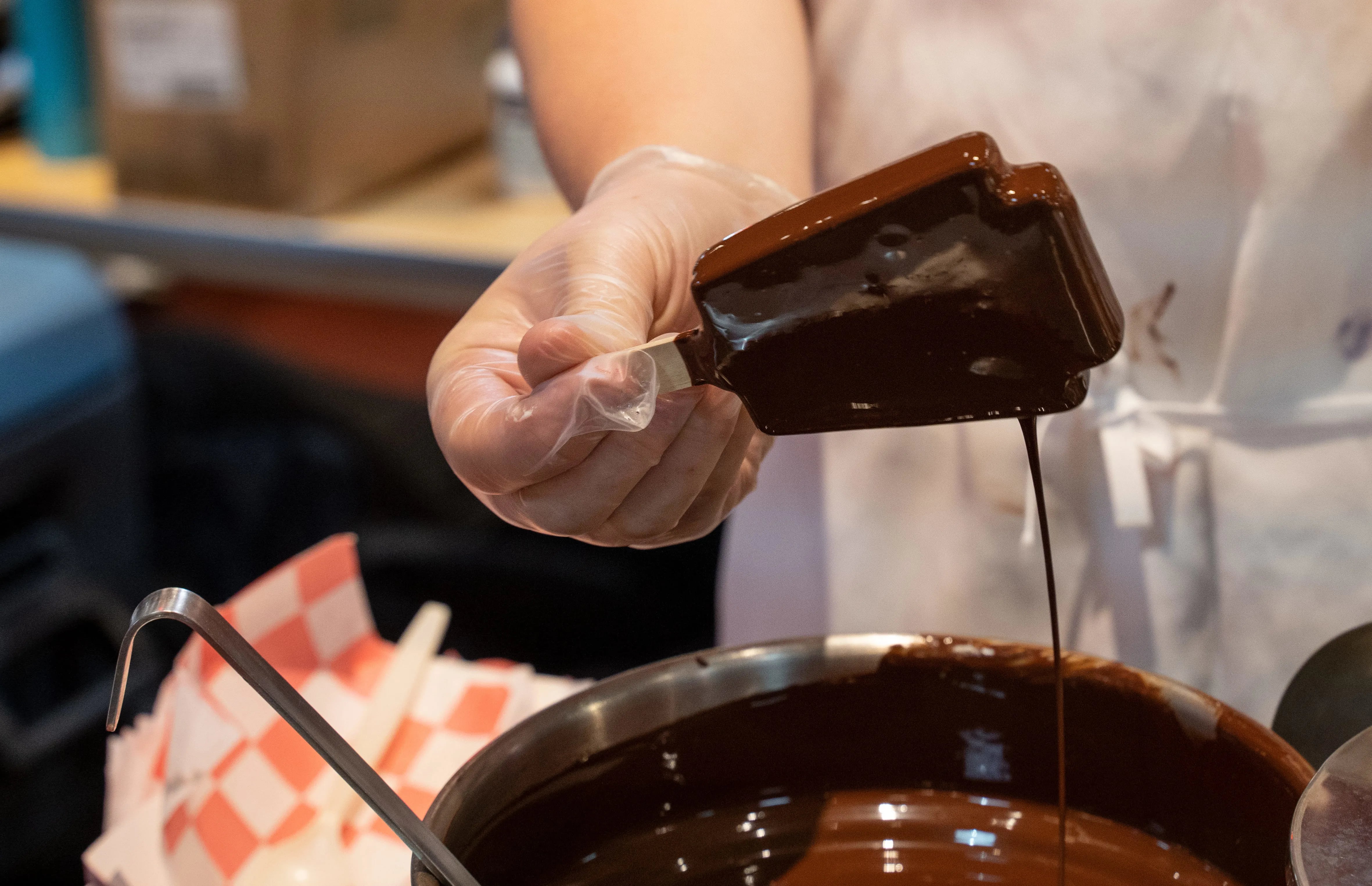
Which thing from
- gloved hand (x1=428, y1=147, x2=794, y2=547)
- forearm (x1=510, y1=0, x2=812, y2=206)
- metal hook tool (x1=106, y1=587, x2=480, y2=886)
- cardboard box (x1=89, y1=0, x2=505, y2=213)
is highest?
cardboard box (x1=89, y1=0, x2=505, y2=213)

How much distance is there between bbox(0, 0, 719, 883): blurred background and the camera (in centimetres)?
179

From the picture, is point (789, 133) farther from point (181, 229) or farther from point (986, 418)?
point (181, 229)

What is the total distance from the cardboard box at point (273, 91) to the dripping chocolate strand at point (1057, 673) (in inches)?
55.6

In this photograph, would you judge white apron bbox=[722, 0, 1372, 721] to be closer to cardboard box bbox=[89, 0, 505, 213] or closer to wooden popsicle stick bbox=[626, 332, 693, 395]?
wooden popsicle stick bbox=[626, 332, 693, 395]

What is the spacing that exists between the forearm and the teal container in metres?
1.45

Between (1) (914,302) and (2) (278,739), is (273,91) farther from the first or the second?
(1) (914,302)

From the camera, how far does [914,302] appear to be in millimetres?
561

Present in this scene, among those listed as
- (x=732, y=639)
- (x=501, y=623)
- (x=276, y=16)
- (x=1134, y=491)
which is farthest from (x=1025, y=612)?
(x=276, y=16)

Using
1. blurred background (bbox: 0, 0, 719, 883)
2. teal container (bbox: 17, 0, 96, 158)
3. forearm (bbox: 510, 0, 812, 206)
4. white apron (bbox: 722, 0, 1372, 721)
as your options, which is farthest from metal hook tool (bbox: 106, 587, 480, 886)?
teal container (bbox: 17, 0, 96, 158)

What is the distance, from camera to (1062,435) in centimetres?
94

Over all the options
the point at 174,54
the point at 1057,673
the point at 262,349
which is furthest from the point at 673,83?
the point at 262,349

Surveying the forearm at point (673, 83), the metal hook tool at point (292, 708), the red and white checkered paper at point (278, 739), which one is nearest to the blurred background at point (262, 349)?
the forearm at point (673, 83)

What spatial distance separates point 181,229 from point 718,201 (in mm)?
1326

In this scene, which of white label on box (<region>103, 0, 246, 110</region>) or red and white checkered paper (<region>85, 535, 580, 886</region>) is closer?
red and white checkered paper (<region>85, 535, 580, 886</region>)
